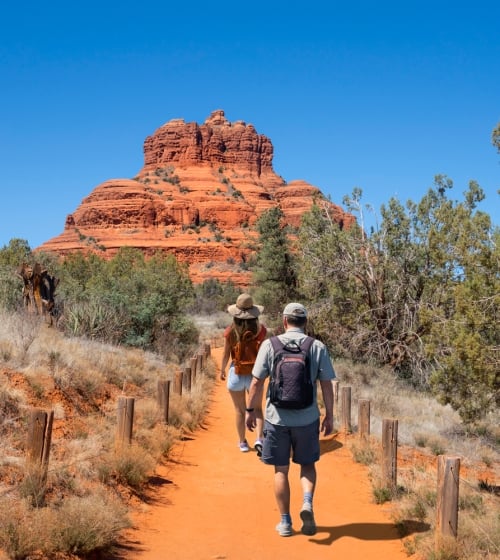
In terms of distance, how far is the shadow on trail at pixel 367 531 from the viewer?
18.7 feet

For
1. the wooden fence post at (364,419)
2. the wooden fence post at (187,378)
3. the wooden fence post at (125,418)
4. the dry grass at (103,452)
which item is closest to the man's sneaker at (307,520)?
the dry grass at (103,452)

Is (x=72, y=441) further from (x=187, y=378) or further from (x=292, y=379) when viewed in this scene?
(x=187, y=378)

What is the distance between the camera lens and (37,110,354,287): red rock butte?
9469 cm

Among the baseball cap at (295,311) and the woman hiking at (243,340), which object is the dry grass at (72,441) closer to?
the woman hiking at (243,340)

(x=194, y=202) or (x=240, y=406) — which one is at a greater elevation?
(x=194, y=202)

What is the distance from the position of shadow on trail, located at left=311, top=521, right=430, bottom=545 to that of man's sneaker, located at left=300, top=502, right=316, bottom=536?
0.43ft

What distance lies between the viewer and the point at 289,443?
17.5ft

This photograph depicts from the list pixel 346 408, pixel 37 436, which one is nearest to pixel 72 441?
pixel 37 436

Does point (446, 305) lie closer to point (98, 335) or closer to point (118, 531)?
point (98, 335)

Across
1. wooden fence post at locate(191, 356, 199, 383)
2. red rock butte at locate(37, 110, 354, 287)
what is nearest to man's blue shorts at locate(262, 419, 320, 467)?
wooden fence post at locate(191, 356, 199, 383)

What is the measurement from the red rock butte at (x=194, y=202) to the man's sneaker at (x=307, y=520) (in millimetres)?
70158

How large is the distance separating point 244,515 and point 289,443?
1489 mm

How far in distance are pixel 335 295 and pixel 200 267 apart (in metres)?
72.1

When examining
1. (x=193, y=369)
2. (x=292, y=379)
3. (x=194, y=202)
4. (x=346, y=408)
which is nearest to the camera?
(x=292, y=379)
